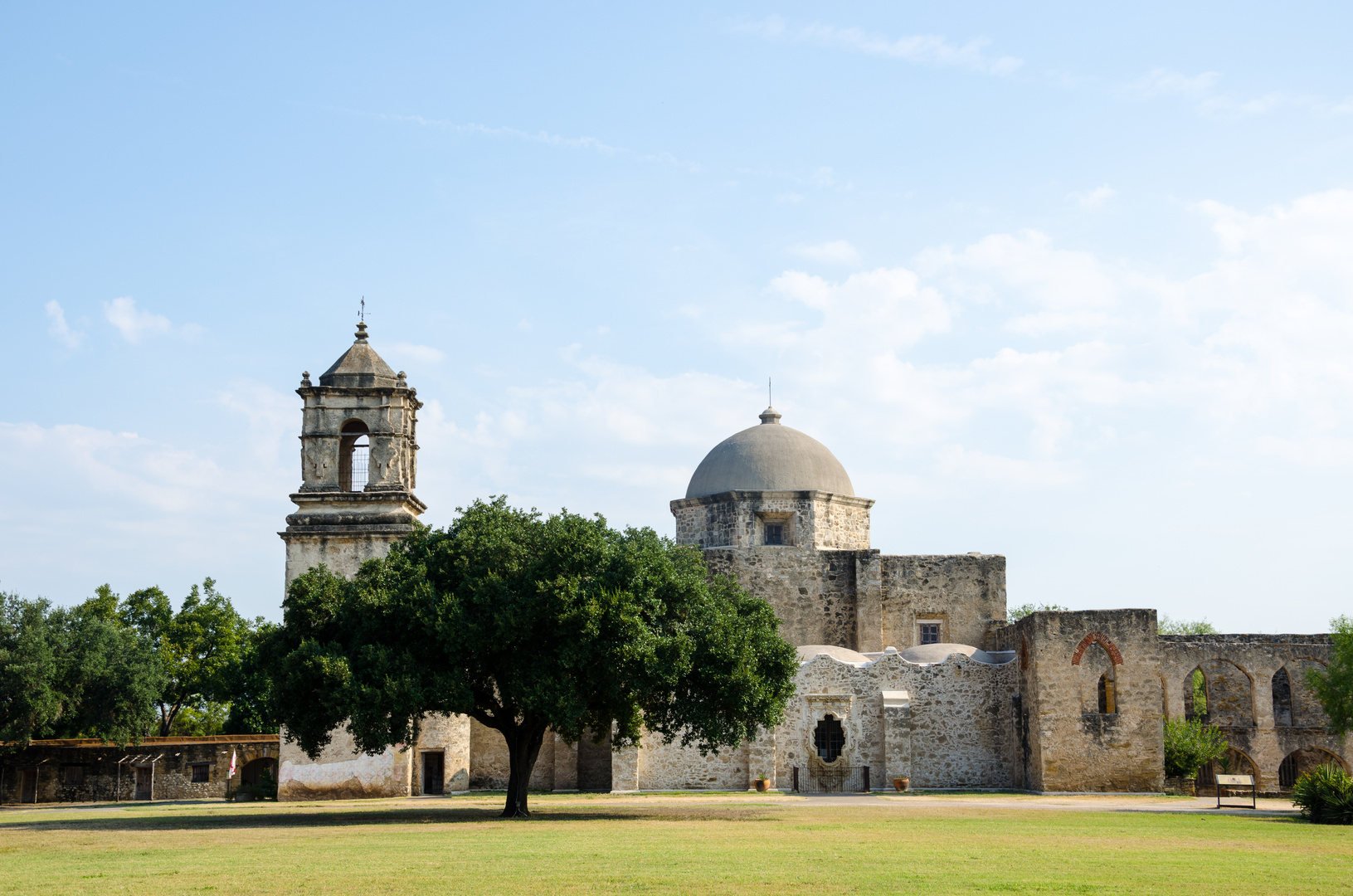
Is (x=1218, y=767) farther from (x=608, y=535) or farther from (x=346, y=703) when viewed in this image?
(x=346, y=703)

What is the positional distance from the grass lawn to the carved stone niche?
742cm

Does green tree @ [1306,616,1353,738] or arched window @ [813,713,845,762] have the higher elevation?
green tree @ [1306,616,1353,738]

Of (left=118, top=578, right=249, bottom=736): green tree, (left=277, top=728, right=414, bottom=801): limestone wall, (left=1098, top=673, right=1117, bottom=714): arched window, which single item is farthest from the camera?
(left=118, top=578, right=249, bottom=736): green tree

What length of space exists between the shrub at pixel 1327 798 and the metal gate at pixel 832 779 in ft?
38.1

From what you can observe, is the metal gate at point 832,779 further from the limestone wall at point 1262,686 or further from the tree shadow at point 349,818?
the limestone wall at point 1262,686

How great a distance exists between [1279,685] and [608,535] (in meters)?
27.1

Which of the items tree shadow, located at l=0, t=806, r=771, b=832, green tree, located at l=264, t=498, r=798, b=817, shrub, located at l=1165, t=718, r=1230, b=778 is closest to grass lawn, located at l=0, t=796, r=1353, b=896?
tree shadow, located at l=0, t=806, r=771, b=832

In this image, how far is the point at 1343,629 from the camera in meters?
26.9

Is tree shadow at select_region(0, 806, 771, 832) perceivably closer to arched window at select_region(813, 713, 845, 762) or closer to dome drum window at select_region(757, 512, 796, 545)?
arched window at select_region(813, 713, 845, 762)

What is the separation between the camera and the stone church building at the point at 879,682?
3017 cm

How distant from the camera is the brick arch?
30.6m

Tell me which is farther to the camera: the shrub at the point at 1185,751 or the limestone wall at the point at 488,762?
the limestone wall at the point at 488,762

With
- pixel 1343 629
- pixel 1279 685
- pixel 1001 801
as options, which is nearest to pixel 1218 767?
pixel 1279 685

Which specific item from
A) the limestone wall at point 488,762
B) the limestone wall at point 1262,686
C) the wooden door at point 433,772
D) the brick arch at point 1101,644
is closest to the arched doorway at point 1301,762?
the limestone wall at point 1262,686
